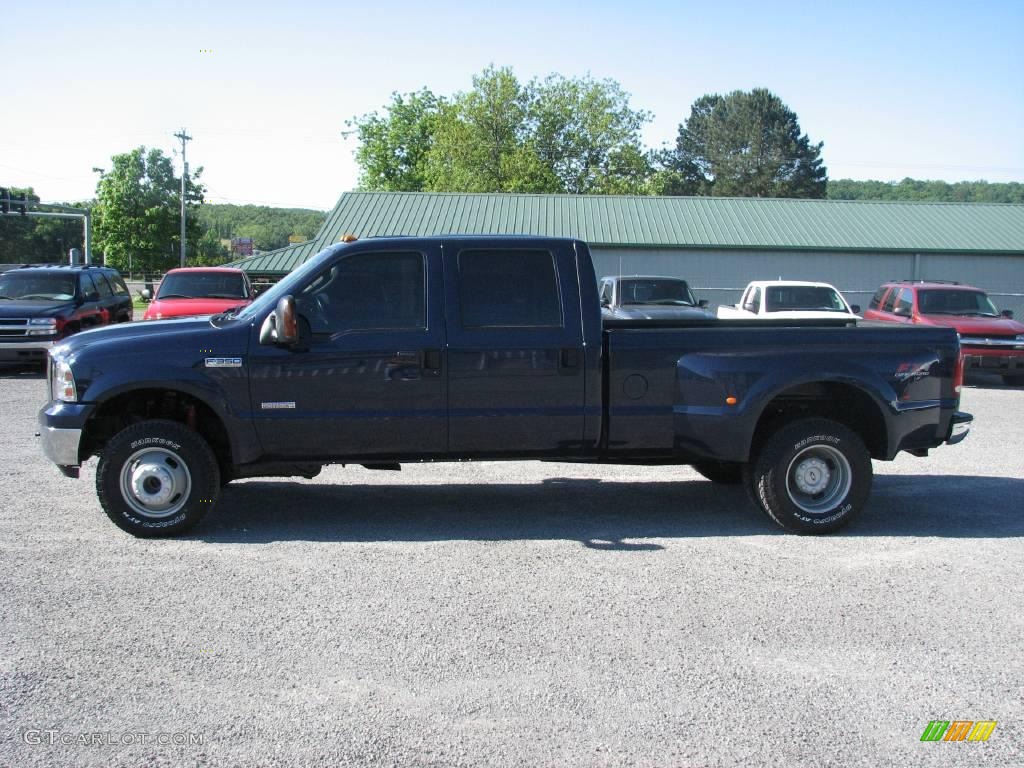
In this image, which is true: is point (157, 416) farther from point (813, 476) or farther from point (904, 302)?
point (904, 302)

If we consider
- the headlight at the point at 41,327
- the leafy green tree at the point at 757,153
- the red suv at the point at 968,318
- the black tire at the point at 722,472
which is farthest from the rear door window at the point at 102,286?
the leafy green tree at the point at 757,153

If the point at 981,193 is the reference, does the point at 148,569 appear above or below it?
below

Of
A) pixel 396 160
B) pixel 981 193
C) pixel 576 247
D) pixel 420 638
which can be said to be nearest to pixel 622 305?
pixel 576 247

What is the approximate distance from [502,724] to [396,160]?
223 ft

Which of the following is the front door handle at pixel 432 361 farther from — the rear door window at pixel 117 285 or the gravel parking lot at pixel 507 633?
the rear door window at pixel 117 285

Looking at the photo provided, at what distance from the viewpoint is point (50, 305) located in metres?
15.8

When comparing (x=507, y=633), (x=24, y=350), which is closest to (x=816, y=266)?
(x=24, y=350)

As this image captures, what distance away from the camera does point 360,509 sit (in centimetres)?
712

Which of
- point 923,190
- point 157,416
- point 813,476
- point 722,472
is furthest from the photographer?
point 923,190

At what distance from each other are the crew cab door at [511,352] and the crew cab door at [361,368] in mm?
136

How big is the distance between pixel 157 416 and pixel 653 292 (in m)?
12.6

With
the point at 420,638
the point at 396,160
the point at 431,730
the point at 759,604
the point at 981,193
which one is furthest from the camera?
the point at 981,193

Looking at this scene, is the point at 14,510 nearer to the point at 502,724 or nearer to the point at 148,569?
the point at 148,569

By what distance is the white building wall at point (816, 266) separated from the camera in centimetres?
3023
